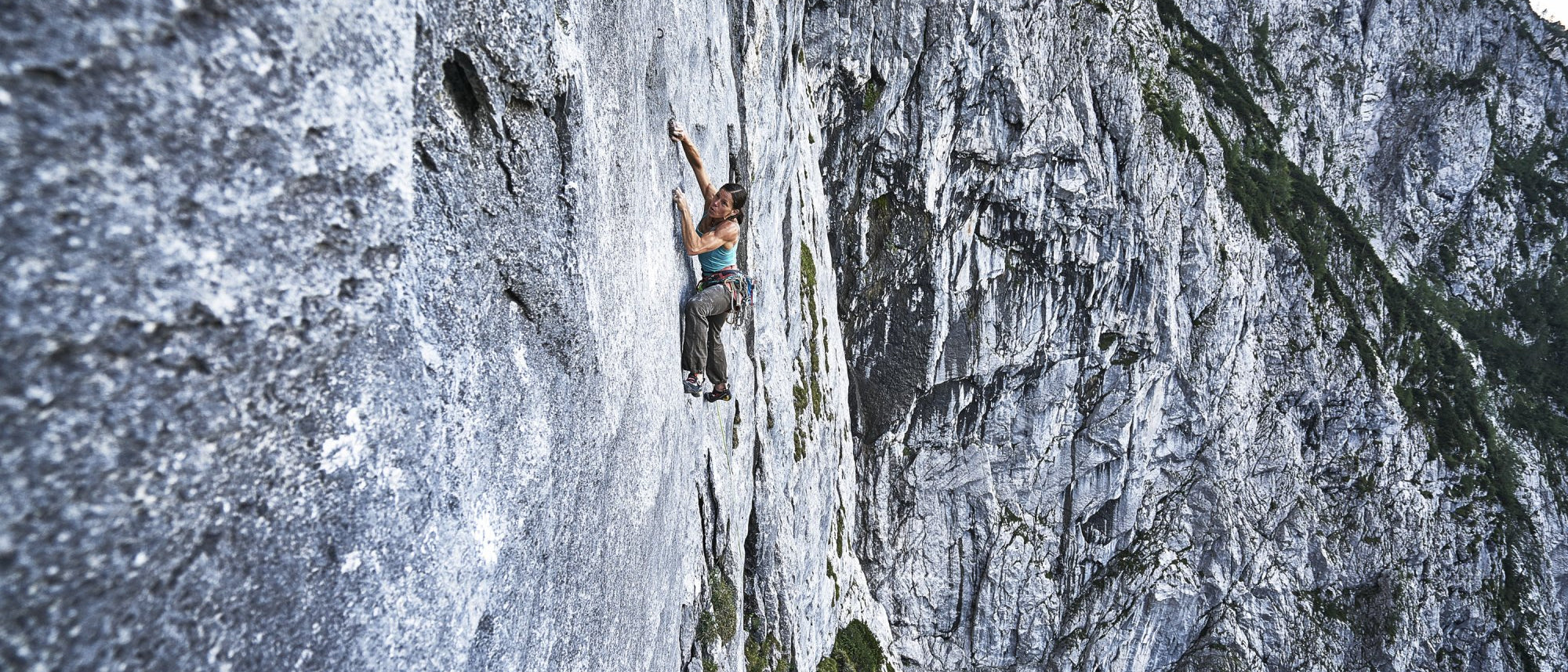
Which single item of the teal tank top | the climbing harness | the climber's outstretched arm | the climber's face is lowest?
the climbing harness

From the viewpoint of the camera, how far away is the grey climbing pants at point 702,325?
834cm

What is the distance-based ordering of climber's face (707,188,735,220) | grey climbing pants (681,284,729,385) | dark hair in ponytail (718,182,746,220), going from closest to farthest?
dark hair in ponytail (718,182,746,220), climber's face (707,188,735,220), grey climbing pants (681,284,729,385)

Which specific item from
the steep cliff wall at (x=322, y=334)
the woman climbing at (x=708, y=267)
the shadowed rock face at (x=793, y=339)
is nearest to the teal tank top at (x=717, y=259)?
the woman climbing at (x=708, y=267)

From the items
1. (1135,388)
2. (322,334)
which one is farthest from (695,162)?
(1135,388)

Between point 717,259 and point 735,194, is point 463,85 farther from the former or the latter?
point 717,259

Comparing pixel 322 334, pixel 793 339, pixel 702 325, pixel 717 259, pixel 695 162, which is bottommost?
pixel 322 334

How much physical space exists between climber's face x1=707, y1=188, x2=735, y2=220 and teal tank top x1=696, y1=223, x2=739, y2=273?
44 cm

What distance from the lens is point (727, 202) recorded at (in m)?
8.03

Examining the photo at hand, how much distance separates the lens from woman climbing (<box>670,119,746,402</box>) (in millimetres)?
7902

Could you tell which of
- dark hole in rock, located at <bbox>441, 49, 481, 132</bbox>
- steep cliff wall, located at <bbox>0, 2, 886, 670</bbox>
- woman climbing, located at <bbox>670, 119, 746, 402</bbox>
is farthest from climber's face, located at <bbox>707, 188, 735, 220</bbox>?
dark hole in rock, located at <bbox>441, 49, 481, 132</bbox>

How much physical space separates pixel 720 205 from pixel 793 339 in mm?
9850

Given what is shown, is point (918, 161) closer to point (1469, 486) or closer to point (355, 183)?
point (355, 183)

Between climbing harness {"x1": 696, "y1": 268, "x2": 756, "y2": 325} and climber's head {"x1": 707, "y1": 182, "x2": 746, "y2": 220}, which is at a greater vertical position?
climber's head {"x1": 707, "y1": 182, "x2": 746, "y2": 220}

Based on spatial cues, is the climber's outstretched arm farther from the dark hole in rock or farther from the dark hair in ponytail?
the dark hole in rock
